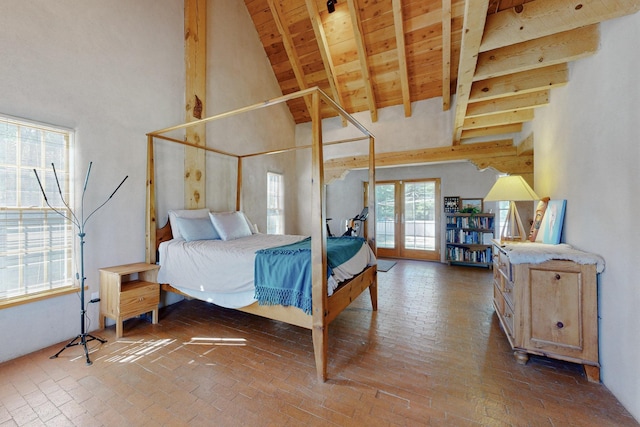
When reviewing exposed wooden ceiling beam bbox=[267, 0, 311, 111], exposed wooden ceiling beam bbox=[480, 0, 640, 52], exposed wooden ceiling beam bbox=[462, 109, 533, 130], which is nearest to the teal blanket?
exposed wooden ceiling beam bbox=[480, 0, 640, 52]

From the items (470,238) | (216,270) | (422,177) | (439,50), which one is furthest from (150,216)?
(470,238)

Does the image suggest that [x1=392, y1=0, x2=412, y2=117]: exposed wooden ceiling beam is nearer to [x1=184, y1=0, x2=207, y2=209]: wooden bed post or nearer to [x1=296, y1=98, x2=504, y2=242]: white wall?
[x1=296, y1=98, x2=504, y2=242]: white wall

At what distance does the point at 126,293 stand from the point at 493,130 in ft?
18.0

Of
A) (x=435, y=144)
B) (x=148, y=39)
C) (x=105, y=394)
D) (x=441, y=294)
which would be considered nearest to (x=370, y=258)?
(x=441, y=294)

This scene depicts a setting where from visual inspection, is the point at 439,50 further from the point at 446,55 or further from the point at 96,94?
the point at 96,94

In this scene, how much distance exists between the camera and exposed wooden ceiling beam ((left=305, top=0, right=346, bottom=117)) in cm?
402

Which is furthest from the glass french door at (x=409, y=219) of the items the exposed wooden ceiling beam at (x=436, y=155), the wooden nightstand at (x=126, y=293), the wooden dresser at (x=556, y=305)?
the wooden nightstand at (x=126, y=293)

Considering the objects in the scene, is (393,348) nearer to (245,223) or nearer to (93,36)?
(245,223)

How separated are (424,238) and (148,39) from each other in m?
6.45

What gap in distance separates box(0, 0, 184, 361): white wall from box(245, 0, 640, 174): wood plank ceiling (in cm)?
208

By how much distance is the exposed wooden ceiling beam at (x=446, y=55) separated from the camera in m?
3.47

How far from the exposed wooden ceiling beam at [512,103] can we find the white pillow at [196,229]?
372cm

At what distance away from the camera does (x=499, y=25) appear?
1.98m

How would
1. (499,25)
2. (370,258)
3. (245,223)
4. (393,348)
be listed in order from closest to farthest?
(499,25) → (393,348) → (370,258) → (245,223)
